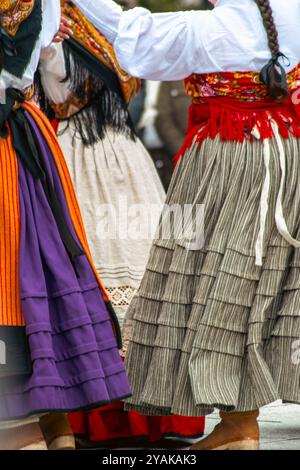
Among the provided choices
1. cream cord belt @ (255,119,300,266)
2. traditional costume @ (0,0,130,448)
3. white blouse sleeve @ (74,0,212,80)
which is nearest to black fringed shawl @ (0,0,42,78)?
traditional costume @ (0,0,130,448)

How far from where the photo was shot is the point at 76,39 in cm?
511

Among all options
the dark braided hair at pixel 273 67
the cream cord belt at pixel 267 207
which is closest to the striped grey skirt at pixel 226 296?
the cream cord belt at pixel 267 207

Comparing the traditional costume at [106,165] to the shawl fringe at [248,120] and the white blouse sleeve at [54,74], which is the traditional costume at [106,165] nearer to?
the white blouse sleeve at [54,74]

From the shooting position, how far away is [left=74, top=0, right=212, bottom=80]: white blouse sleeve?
4.45 metres

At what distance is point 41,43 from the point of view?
168 inches

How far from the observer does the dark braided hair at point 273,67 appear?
14.4 feet

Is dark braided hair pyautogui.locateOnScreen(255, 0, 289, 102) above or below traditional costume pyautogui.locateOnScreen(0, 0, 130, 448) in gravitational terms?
above

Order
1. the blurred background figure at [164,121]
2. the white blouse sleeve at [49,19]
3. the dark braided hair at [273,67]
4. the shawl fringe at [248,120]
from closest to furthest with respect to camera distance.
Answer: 1. the white blouse sleeve at [49,19]
2. the dark braided hair at [273,67]
3. the shawl fringe at [248,120]
4. the blurred background figure at [164,121]

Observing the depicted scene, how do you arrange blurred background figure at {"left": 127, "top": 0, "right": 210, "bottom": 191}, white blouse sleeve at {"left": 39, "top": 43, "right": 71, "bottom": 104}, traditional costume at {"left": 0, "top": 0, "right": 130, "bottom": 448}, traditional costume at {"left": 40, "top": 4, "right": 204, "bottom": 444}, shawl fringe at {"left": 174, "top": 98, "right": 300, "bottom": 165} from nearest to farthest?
traditional costume at {"left": 0, "top": 0, "right": 130, "bottom": 448}
shawl fringe at {"left": 174, "top": 98, "right": 300, "bottom": 165}
white blouse sleeve at {"left": 39, "top": 43, "right": 71, "bottom": 104}
traditional costume at {"left": 40, "top": 4, "right": 204, "bottom": 444}
blurred background figure at {"left": 127, "top": 0, "right": 210, "bottom": 191}

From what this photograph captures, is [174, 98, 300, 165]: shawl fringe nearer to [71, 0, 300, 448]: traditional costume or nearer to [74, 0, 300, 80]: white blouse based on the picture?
[71, 0, 300, 448]: traditional costume

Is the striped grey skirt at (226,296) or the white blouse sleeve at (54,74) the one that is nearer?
the striped grey skirt at (226,296)

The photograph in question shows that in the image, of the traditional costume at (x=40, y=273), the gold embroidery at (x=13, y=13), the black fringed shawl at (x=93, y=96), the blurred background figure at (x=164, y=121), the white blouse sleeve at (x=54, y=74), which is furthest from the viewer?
the blurred background figure at (x=164, y=121)

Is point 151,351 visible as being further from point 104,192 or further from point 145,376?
point 104,192

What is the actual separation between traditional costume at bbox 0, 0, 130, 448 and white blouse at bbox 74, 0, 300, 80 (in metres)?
0.27
